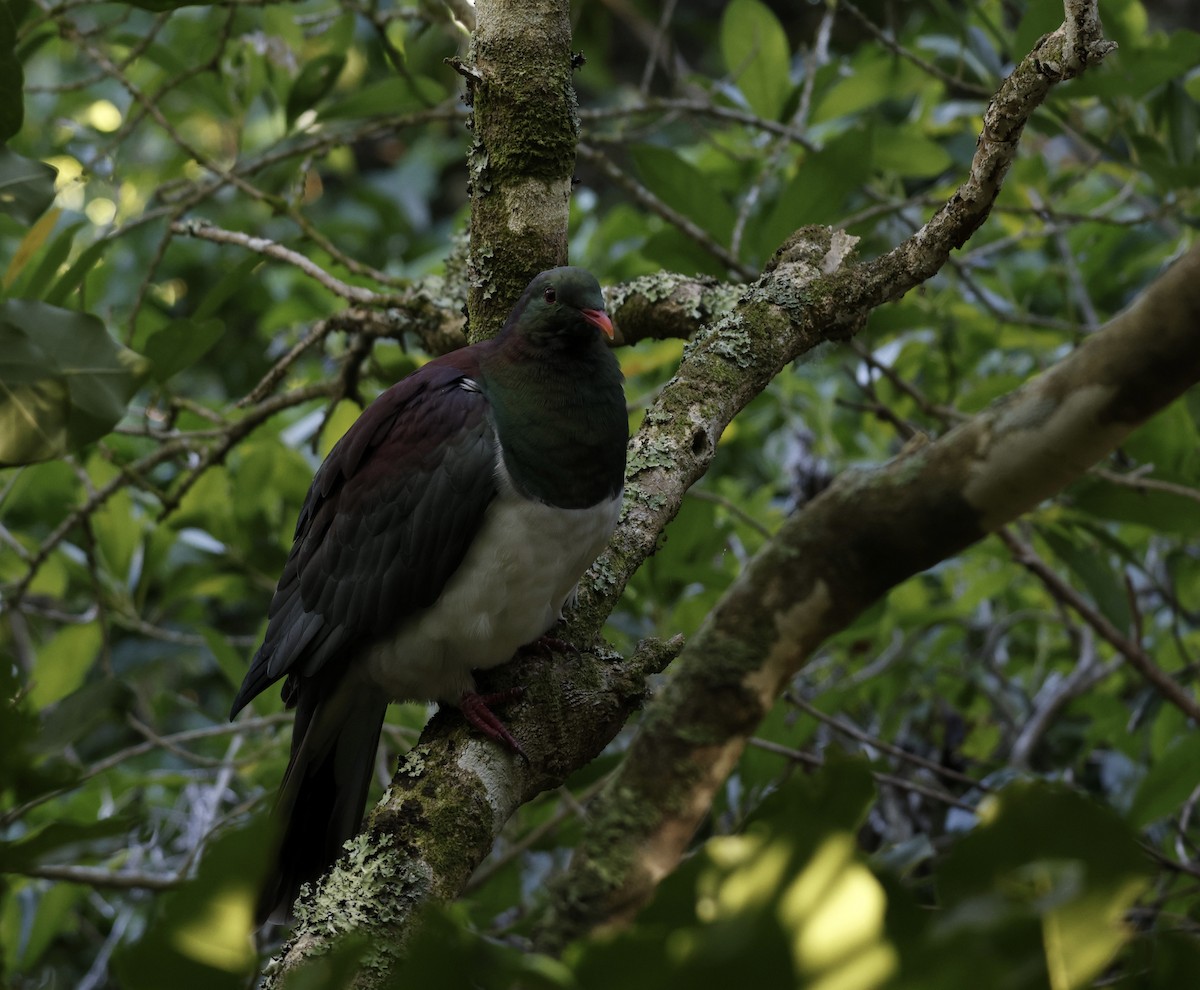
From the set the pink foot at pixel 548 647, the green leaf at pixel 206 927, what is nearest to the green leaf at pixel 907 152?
the pink foot at pixel 548 647

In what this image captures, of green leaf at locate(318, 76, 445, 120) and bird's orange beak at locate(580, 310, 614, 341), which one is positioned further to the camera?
green leaf at locate(318, 76, 445, 120)

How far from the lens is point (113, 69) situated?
3111 millimetres

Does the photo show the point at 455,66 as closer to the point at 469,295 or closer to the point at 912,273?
the point at 469,295

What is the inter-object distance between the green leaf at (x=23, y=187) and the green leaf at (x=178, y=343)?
0.74m

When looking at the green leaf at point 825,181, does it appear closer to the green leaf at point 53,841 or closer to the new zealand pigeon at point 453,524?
the new zealand pigeon at point 453,524

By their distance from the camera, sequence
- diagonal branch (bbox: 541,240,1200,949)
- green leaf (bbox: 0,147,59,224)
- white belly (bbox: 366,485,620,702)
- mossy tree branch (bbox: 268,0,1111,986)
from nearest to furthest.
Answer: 1. diagonal branch (bbox: 541,240,1200,949)
2. green leaf (bbox: 0,147,59,224)
3. mossy tree branch (bbox: 268,0,1111,986)
4. white belly (bbox: 366,485,620,702)

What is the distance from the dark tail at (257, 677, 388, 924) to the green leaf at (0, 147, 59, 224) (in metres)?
1.20

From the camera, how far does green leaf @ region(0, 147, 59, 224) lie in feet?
5.98

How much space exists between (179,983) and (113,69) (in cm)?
285

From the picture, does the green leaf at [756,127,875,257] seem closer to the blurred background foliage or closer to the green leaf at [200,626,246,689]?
the blurred background foliage

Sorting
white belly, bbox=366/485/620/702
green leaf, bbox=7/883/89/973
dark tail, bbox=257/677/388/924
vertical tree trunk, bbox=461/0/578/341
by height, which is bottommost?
green leaf, bbox=7/883/89/973

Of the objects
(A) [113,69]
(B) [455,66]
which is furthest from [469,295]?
(A) [113,69]

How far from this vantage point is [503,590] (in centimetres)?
240

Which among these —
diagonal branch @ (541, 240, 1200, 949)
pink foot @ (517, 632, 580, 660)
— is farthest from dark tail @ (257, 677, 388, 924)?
diagonal branch @ (541, 240, 1200, 949)
